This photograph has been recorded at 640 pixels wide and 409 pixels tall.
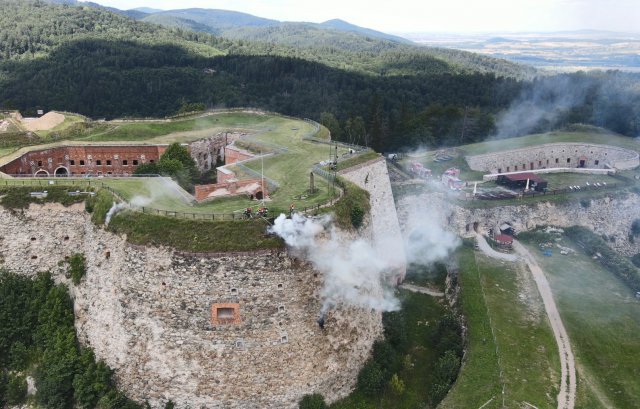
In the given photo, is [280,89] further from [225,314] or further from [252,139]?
[225,314]

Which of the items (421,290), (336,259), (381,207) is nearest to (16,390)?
(336,259)

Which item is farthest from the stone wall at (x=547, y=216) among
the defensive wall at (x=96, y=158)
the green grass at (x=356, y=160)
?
the defensive wall at (x=96, y=158)

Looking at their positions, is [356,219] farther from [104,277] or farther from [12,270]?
[12,270]

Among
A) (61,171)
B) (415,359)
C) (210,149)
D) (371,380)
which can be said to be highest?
(210,149)

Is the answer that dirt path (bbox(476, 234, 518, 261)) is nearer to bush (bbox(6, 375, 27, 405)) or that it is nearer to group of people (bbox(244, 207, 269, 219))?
group of people (bbox(244, 207, 269, 219))

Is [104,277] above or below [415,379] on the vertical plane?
above

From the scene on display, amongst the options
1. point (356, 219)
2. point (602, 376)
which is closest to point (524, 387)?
point (602, 376)

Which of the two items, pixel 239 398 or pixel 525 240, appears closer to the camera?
pixel 239 398
